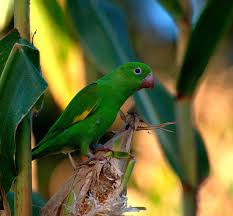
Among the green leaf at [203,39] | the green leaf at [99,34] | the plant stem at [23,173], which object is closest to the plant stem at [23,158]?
the plant stem at [23,173]

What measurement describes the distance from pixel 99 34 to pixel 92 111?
416 millimetres

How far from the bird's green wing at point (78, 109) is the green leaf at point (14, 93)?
373 mm

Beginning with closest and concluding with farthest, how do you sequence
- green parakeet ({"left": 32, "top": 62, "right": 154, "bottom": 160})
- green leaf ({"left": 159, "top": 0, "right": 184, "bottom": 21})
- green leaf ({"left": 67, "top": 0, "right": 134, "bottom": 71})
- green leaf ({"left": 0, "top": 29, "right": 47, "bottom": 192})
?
green leaf ({"left": 0, "top": 29, "right": 47, "bottom": 192}) < green parakeet ({"left": 32, "top": 62, "right": 154, "bottom": 160}) < green leaf ({"left": 159, "top": 0, "right": 184, "bottom": 21}) < green leaf ({"left": 67, "top": 0, "right": 134, "bottom": 71})

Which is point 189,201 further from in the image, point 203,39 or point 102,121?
point 203,39

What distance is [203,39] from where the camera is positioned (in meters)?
1.42

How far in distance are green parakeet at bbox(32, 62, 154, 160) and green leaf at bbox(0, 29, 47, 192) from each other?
1.17 feet

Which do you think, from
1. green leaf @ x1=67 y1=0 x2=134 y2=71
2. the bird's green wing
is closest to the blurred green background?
green leaf @ x1=67 y1=0 x2=134 y2=71

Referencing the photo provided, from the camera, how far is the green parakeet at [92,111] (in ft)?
4.33

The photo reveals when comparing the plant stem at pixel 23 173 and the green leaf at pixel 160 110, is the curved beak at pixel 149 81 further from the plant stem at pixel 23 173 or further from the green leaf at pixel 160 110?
the plant stem at pixel 23 173

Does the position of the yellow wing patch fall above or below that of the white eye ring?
below

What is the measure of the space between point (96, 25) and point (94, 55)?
118 millimetres

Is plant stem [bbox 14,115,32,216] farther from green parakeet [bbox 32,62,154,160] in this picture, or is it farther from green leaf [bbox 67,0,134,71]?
green leaf [bbox 67,0,134,71]

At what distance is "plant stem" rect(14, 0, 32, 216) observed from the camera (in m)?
0.89

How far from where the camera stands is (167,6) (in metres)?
1.54
